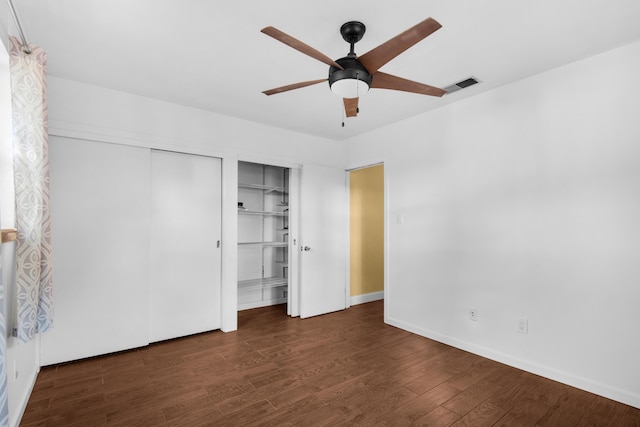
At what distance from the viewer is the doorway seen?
5043 millimetres

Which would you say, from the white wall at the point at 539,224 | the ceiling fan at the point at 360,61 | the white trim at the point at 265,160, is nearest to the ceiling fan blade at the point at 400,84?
the ceiling fan at the point at 360,61

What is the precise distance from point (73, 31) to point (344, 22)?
1.86m

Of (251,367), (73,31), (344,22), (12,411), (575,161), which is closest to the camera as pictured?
(12,411)

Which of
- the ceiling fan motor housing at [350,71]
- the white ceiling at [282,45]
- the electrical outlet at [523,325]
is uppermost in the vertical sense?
the white ceiling at [282,45]

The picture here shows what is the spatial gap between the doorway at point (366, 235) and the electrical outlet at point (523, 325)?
2.53 meters

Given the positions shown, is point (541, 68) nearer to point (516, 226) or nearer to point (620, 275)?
point (516, 226)

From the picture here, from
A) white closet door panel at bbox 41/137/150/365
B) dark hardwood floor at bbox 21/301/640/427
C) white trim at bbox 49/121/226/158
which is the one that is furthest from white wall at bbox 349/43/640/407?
white closet door panel at bbox 41/137/150/365

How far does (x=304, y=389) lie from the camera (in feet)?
7.82

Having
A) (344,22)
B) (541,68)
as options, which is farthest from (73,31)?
(541,68)

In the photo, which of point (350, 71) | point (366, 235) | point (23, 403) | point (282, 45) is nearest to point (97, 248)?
point (23, 403)

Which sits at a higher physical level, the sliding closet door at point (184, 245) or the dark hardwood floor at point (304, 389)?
the sliding closet door at point (184, 245)

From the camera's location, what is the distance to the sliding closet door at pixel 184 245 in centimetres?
332

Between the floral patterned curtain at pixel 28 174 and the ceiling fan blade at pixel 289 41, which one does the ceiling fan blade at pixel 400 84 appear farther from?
the floral patterned curtain at pixel 28 174

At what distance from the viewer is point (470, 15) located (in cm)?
196
